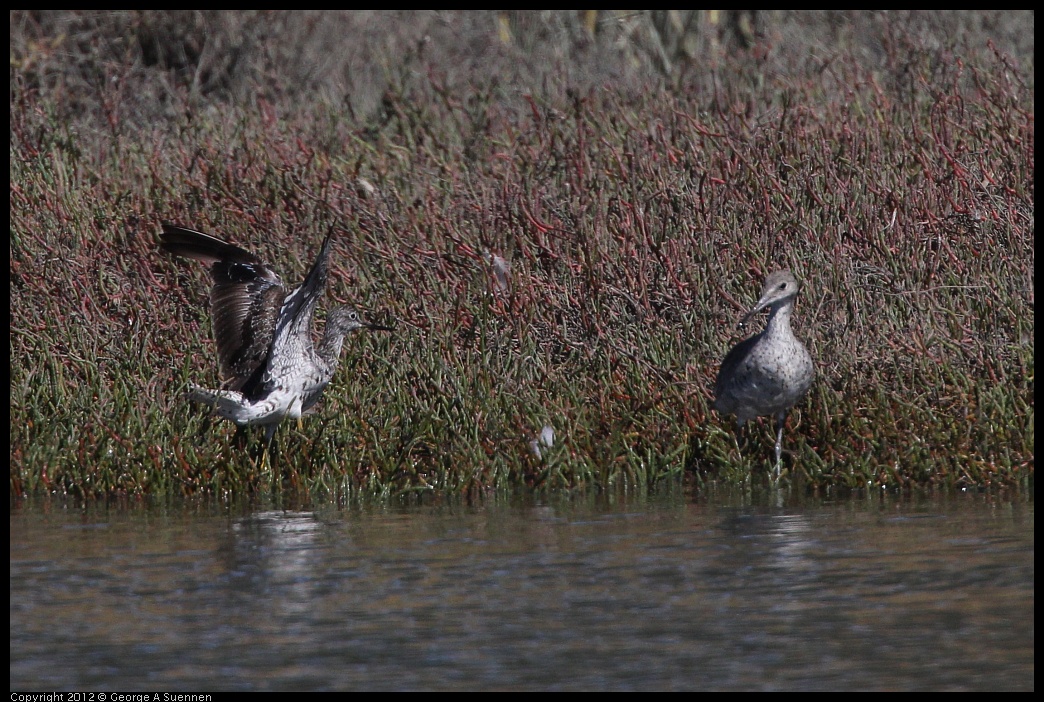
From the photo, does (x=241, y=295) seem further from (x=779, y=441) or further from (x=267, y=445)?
(x=779, y=441)

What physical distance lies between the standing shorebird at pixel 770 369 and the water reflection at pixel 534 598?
0.64 meters

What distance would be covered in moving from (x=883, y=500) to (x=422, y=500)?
2114 millimetres

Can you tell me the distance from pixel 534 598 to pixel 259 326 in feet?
11.4

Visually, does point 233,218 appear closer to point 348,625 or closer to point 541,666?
point 348,625

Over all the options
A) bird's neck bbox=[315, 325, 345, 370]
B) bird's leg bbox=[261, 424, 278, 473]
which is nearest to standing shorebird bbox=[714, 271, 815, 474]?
bird's neck bbox=[315, 325, 345, 370]

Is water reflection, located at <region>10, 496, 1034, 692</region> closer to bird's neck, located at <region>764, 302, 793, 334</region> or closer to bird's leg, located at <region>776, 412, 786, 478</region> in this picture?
bird's leg, located at <region>776, 412, 786, 478</region>

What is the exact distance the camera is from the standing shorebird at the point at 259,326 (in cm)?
853

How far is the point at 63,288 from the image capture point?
967 cm

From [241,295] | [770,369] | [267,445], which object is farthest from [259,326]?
[770,369]

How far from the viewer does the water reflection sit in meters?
4.81

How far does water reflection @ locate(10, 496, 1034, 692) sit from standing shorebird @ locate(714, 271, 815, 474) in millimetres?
643

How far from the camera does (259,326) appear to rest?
8773 mm

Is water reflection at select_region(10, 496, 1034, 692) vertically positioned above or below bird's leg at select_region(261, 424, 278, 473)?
below

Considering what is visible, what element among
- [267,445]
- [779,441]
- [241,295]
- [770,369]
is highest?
[241,295]
